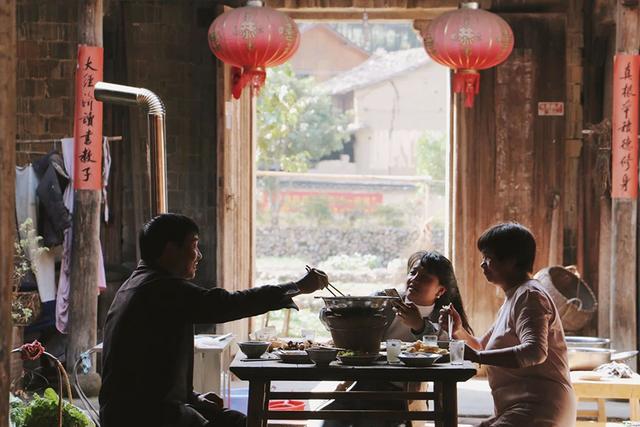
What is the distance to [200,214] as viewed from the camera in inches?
423

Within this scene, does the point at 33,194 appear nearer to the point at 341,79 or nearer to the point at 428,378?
the point at 428,378

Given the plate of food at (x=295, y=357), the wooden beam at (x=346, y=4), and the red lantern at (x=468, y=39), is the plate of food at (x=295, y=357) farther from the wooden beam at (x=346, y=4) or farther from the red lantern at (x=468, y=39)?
the wooden beam at (x=346, y=4)

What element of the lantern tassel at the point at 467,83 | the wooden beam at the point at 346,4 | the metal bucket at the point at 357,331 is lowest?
the metal bucket at the point at 357,331

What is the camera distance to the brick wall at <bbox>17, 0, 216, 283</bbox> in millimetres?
10656

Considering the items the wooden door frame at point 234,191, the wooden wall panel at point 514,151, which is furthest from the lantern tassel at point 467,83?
the wooden door frame at point 234,191

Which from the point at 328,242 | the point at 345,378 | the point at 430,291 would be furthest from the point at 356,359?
the point at 328,242

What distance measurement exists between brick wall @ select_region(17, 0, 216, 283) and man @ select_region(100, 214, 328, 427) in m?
5.94

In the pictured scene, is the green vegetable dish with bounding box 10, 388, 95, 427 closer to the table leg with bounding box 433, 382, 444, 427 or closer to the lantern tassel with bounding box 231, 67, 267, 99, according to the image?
the table leg with bounding box 433, 382, 444, 427

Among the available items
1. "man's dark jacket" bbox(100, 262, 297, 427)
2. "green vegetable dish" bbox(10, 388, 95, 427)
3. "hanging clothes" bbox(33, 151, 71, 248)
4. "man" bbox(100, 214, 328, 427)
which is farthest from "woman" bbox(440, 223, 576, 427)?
"hanging clothes" bbox(33, 151, 71, 248)

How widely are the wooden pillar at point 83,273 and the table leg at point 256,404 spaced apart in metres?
4.75

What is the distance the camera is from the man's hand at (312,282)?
4785 millimetres

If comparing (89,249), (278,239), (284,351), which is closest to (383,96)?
(278,239)

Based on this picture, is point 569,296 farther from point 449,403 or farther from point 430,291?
point 449,403

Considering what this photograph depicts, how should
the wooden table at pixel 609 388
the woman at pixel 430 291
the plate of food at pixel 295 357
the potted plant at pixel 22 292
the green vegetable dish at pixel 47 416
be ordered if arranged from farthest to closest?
1. the potted plant at pixel 22 292
2. the wooden table at pixel 609 388
3. the green vegetable dish at pixel 47 416
4. the woman at pixel 430 291
5. the plate of food at pixel 295 357
